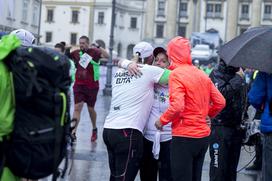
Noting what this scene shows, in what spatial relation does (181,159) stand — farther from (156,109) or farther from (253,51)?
(253,51)

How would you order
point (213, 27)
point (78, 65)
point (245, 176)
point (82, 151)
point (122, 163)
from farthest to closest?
1. point (213, 27)
2. point (78, 65)
3. point (82, 151)
4. point (245, 176)
5. point (122, 163)

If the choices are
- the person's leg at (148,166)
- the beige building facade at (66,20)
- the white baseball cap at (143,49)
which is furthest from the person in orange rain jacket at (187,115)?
the beige building facade at (66,20)

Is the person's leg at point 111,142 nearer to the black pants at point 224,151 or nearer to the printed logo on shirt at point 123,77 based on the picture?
the printed logo on shirt at point 123,77

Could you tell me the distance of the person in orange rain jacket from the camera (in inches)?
230

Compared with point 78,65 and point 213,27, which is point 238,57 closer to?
point 78,65

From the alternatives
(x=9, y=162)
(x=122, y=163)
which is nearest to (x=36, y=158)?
(x=9, y=162)

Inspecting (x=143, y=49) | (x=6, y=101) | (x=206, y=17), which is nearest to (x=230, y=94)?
(x=143, y=49)

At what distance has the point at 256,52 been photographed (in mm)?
6203

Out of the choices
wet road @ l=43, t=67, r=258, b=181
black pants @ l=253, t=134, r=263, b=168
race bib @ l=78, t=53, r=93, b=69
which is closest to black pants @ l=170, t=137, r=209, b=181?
black pants @ l=253, t=134, r=263, b=168

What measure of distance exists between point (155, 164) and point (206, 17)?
9368 centimetres

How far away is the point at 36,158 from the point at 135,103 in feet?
7.01

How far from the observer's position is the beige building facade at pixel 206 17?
322ft

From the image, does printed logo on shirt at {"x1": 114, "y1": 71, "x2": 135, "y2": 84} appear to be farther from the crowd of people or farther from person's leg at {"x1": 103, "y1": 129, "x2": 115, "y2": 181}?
person's leg at {"x1": 103, "y1": 129, "x2": 115, "y2": 181}

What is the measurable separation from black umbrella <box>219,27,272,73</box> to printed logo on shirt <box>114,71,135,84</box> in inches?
41.7
